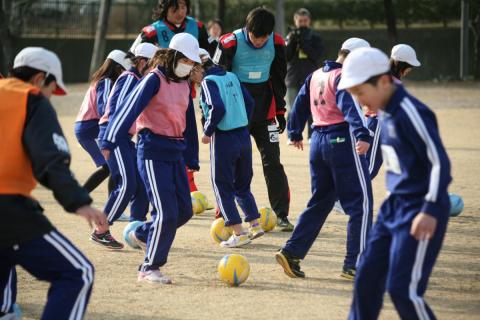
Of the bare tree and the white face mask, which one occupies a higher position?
the white face mask

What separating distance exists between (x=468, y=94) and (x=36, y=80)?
23322 mm

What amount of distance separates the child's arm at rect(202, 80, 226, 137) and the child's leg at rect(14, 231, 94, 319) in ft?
12.0

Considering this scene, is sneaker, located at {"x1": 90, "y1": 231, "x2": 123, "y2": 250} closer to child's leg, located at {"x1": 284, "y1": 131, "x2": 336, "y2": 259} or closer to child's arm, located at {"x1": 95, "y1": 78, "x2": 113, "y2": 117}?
child's arm, located at {"x1": 95, "y1": 78, "x2": 113, "y2": 117}

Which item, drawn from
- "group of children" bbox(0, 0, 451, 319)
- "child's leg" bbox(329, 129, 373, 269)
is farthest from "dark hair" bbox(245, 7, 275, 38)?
"child's leg" bbox(329, 129, 373, 269)

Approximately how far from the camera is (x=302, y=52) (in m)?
16.8

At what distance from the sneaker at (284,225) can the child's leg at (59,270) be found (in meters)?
4.80

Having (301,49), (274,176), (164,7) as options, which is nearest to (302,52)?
(301,49)

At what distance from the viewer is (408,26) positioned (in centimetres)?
3788

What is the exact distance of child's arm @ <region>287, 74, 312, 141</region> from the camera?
7.89m

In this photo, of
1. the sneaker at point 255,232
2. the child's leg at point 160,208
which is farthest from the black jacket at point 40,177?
the sneaker at point 255,232

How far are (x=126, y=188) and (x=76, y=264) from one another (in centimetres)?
409

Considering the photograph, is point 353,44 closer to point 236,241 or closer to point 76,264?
point 236,241

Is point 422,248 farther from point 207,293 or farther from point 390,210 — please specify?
point 207,293

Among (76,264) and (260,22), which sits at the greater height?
(260,22)
